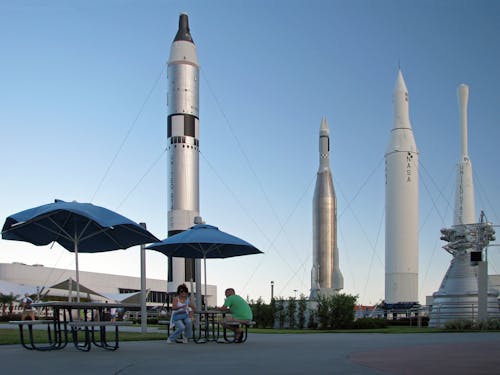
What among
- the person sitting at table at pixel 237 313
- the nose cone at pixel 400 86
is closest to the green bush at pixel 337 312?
the person sitting at table at pixel 237 313

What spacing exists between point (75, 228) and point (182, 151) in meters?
22.7

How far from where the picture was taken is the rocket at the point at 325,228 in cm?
4684

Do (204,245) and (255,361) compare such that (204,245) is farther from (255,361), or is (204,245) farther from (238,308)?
(255,361)

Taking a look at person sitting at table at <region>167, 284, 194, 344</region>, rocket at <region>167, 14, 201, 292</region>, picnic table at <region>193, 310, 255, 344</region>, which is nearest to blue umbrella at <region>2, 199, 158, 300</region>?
person sitting at table at <region>167, 284, 194, 344</region>

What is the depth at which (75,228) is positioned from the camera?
14.3 m

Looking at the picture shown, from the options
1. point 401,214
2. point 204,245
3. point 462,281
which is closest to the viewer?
point 204,245

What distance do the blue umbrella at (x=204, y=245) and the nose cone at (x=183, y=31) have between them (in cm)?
2270

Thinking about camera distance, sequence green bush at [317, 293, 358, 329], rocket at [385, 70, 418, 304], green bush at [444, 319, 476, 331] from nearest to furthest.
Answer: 1. green bush at [444, 319, 476, 331]
2. green bush at [317, 293, 358, 329]
3. rocket at [385, 70, 418, 304]

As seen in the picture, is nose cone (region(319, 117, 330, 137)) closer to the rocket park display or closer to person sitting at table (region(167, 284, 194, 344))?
the rocket park display

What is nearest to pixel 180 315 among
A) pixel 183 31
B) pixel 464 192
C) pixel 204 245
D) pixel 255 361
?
pixel 204 245

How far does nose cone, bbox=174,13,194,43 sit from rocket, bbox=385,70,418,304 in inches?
617

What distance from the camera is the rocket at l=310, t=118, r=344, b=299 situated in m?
46.8

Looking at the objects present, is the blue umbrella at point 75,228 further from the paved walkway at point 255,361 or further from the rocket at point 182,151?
the rocket at point 182,151

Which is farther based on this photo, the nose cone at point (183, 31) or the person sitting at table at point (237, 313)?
the nose cone at point (183, 31)
